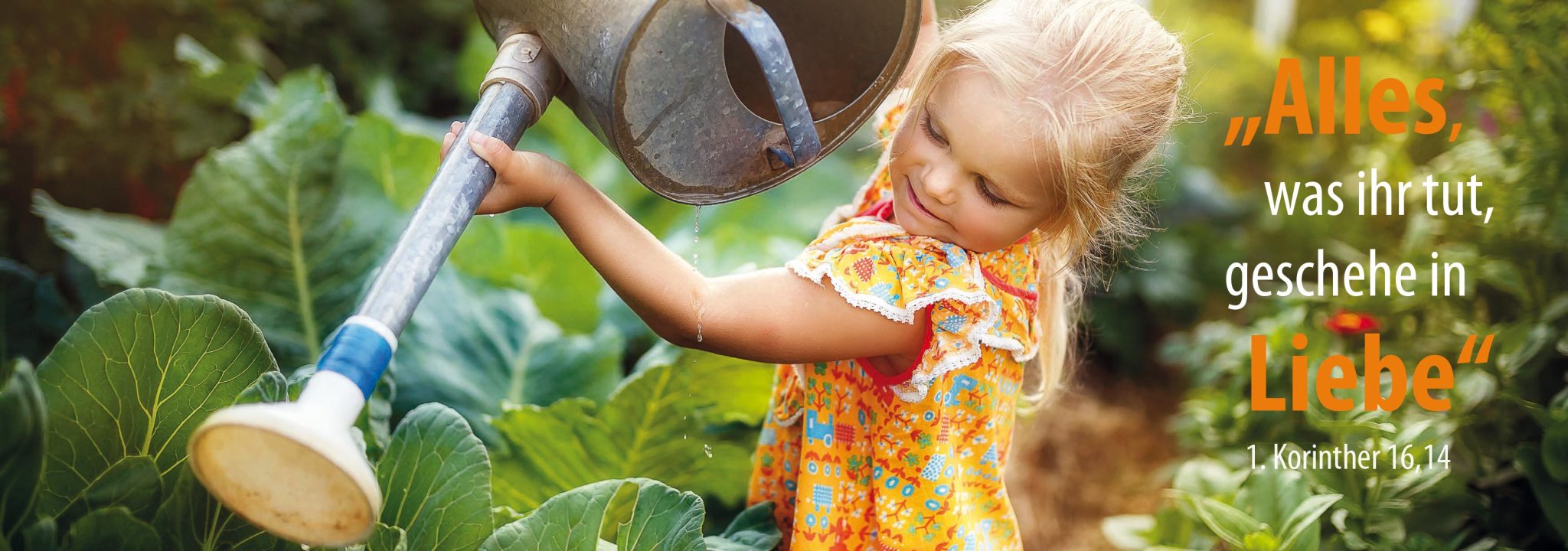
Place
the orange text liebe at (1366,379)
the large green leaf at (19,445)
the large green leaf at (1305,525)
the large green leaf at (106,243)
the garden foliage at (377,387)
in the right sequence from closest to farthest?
the large green leaf at (19,445), the garden foliage at (377,387), the large green leaf at (1305,525), the large green leaf at (106,243), the orange text liebe at (1366,379)

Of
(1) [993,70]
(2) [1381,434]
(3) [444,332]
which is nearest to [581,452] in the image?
(3) [444,332]

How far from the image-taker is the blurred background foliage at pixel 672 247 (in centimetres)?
188

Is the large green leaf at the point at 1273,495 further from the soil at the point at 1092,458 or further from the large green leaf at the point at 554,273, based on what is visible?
the large green leaf at the point at 554,273

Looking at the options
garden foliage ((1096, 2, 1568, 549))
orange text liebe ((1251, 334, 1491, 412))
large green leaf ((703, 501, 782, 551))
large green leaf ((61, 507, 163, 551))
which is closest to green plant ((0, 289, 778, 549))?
large green leaf ((61, 507, 163, 551))

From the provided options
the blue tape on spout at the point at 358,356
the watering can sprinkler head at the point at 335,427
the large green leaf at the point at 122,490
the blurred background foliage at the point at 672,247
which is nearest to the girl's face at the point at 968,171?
the blurred background foliage at the point at 672,247

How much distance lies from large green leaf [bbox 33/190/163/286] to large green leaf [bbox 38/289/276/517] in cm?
77

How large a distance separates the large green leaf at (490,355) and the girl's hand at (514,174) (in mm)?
877

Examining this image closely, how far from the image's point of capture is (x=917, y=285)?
1291 millimetres

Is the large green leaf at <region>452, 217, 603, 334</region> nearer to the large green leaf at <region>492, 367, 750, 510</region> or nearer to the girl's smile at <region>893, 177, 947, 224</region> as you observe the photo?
the large green leaf at <region>492, 367, 750, 510</region>

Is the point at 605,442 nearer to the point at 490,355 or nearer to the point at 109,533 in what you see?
the point at 490,355

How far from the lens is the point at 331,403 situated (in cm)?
87

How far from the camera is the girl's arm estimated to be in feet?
3.75

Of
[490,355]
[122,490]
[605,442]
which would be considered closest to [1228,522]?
[605,442]

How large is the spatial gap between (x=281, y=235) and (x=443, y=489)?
862mm
